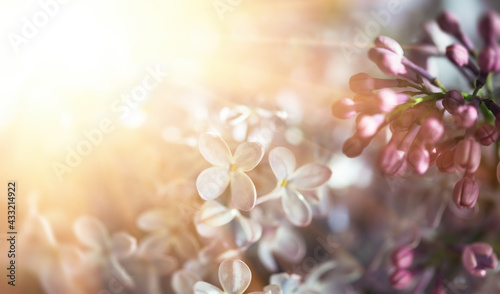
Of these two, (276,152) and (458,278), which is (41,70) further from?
(458,278)

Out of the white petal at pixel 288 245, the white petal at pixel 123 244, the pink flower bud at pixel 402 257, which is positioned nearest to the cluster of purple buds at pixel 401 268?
the pink flower bud at pixel 402 257

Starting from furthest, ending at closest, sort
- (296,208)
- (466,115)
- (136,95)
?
(136,95), (296,208), (466,115)

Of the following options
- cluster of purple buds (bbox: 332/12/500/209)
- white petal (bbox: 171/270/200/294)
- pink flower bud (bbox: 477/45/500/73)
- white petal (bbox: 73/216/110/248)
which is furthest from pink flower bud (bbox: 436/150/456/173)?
white petal (bbox: 73/216/110/248)

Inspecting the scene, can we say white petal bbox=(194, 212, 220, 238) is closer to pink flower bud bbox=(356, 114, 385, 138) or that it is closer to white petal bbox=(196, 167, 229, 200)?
white petal bbox=(196, 167, 229, 200)

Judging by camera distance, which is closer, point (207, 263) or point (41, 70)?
point (207, 263)

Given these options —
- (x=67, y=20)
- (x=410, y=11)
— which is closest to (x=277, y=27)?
(x=410, y=11)

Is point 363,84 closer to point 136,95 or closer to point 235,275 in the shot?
point 235,275

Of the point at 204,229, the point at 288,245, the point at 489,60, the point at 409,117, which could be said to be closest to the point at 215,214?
the point at 204,229
